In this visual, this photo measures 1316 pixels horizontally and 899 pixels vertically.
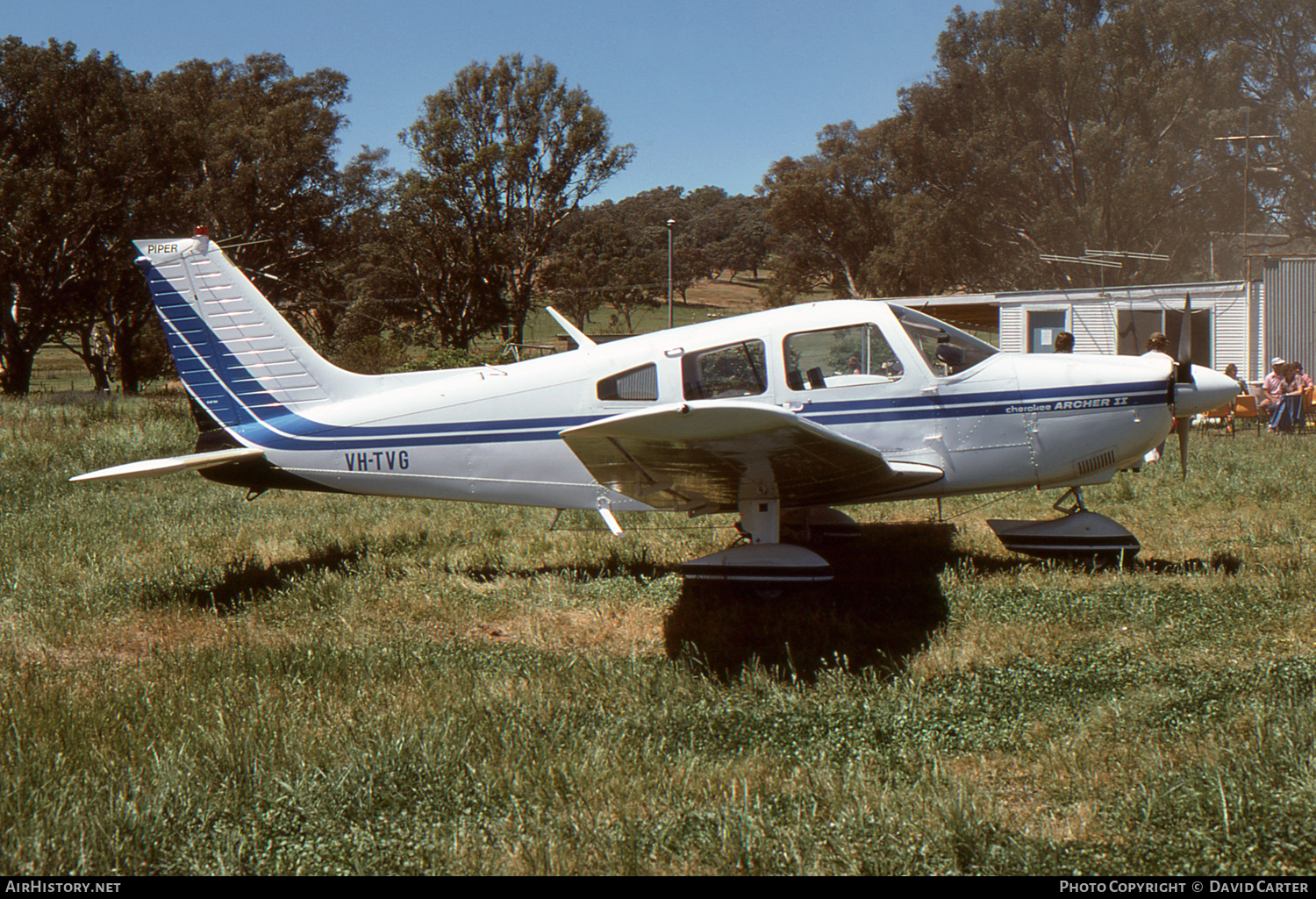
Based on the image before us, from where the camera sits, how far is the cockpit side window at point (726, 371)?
6.09 meters

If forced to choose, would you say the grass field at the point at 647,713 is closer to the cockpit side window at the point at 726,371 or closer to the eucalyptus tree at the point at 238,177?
the cockpit side window at the point at 726,371

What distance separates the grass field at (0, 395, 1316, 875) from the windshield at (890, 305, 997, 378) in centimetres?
152

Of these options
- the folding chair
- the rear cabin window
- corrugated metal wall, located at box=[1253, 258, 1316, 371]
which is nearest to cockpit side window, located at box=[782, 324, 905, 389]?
the rear cabin window

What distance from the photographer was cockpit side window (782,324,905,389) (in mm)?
6152

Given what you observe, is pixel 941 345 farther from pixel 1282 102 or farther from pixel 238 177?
pixel 1282 102

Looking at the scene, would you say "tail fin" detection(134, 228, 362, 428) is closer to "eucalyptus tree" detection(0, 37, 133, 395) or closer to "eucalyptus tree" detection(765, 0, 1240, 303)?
"eucalyptus tree" detection(0, 37, 133, 395)

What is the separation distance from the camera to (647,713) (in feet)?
13.4

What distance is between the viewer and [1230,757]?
10.7 feet

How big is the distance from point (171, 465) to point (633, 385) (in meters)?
3.27

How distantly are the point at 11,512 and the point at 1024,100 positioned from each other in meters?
46.0

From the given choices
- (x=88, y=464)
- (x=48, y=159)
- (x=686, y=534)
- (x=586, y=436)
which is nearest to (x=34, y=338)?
(x=48, y=159)

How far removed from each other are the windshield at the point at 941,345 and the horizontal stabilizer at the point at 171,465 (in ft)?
16.6

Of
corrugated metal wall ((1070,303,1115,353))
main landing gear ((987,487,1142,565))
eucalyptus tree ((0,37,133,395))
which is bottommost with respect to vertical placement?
main landing gear ((987,487,1142,565))

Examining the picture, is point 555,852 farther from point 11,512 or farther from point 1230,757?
point 11,512
